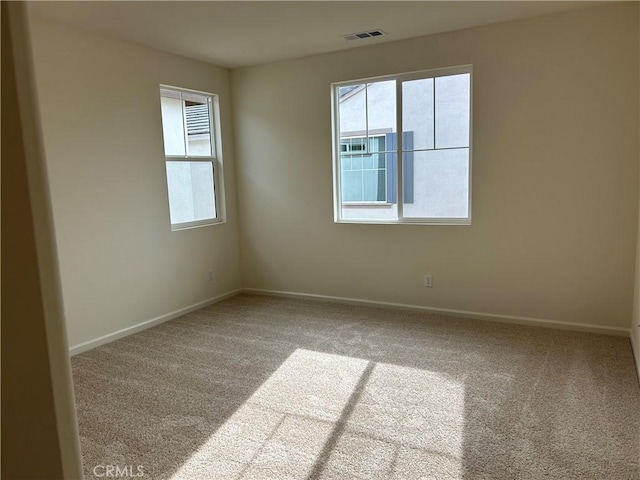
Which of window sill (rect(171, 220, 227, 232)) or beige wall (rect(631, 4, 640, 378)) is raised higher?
window sill (rect(171, 220, 227, 232))

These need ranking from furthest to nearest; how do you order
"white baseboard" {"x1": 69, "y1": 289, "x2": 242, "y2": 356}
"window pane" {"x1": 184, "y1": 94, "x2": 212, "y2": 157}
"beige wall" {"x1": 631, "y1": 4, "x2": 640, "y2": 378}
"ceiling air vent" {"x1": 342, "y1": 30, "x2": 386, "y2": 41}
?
"window pane" {"x1": 184, "y1": 94, "x2": 212, "y2": 157} → "ceiling air vent" {"x1": 342, "y1": 30, "x2": 386, "y2": 41} → "white baseboard" {"x1": 69, "y1": 289, "x2": 242, "y2": 356} → "beige wall" {"x1": 631, "y1": 4, "x2": 640, "y2": 378}

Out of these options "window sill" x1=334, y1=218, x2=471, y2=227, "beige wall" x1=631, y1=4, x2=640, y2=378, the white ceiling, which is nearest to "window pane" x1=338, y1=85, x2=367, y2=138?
the white ceiling

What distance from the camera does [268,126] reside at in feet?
16.1

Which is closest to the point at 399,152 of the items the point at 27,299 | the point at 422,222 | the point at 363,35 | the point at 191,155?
the point at 422,222

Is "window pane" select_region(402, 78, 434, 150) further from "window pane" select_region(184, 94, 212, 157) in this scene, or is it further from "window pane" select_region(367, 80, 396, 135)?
"window pane" select_region(184, 94, 212, 157)

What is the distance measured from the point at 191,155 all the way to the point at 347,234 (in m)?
1.86

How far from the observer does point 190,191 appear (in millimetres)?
4715

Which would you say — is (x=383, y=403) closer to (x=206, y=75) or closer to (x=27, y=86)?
(x=27, y=86)

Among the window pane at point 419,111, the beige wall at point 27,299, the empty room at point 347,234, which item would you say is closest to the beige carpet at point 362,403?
the empty room at point 347,234

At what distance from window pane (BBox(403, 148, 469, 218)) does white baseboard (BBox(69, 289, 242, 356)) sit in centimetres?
239

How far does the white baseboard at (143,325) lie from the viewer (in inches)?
143

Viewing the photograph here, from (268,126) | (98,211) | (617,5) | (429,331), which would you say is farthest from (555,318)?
(98,211)

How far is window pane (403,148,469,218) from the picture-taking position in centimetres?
407

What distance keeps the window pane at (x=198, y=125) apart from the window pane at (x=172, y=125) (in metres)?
0.11
